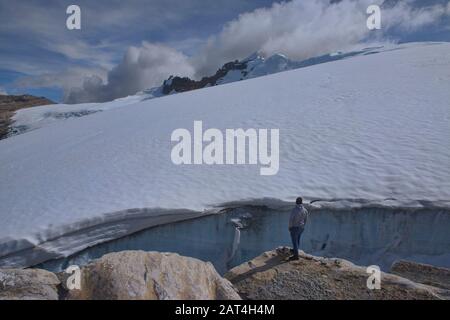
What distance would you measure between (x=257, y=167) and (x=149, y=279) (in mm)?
5166

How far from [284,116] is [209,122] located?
2.60m

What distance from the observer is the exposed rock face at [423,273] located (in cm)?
545

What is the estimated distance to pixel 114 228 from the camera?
7633mm

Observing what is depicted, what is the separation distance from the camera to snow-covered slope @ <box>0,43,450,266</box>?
7.81 meters

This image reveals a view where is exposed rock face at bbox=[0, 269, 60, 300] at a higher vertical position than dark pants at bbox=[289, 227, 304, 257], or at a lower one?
lower

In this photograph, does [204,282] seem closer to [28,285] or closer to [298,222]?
[298,222]

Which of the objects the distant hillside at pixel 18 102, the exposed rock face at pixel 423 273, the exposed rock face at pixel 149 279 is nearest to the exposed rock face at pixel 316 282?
the exposed rock face at pixel 423 273

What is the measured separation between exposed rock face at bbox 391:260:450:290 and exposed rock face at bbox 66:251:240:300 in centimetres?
298

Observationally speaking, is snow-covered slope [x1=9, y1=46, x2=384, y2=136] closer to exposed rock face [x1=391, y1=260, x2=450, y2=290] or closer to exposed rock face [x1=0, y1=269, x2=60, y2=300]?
exposed rock face [x1=0, y1=269, x2=60, y2=300]

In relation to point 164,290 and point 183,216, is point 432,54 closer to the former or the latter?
point 183,216

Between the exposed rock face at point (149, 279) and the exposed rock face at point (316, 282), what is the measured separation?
0.55 metres

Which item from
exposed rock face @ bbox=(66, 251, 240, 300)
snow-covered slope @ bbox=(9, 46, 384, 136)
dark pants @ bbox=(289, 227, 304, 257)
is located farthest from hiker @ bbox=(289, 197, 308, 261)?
snow-covered slope @ bbox=(9, 46, 384, 136)

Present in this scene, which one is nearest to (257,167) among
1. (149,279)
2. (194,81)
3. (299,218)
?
(299,218)

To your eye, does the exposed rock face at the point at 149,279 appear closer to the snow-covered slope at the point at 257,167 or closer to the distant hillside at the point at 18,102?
the snow-covered slope at the point at 257,167
